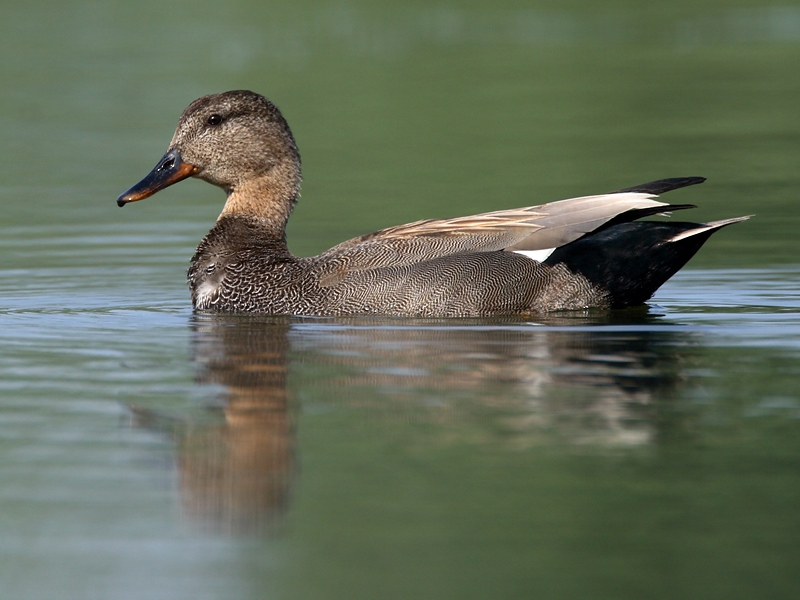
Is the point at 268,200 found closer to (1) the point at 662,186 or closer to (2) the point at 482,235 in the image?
(2) the point at 482,235

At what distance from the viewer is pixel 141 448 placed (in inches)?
249

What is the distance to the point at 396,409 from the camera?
6.74m

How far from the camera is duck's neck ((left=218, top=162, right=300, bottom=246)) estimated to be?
10266 mm

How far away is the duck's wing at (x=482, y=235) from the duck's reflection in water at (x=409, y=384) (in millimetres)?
464

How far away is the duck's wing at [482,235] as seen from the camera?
9.18 metres

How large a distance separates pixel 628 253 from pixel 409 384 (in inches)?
105

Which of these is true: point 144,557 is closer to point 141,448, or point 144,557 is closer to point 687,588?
point 141,448

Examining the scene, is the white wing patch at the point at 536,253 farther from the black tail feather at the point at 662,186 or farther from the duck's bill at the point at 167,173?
the duck's bill at the point at 167,173

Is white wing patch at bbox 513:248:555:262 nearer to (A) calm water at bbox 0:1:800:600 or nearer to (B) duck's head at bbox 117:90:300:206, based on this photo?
(A) calm water at bbox 0:1:800:600

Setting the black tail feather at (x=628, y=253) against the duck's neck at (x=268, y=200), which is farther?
the duck's neck at (x=268, y=200)

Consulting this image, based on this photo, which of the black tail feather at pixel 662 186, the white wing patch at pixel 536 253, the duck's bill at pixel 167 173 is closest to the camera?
the white wing patch at pixel 536 253

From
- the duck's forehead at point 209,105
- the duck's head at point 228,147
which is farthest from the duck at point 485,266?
the duck's forehead at point 209,105

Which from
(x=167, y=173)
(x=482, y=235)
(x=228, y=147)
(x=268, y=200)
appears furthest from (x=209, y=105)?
(x=482, y=235)

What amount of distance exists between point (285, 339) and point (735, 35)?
20368mm
